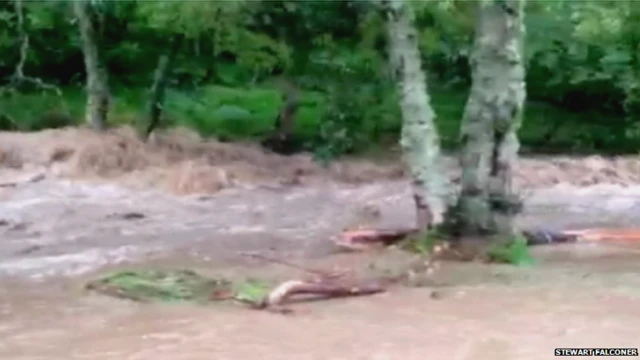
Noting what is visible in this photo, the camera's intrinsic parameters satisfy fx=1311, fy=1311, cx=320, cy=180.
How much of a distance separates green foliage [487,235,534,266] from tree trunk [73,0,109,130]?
1084 centimetres

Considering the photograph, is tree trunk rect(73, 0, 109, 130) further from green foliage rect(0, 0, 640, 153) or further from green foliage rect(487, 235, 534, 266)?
green foliage rect(487, 235, 534, 266)

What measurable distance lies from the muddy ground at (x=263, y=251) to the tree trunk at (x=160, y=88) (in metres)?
0.51

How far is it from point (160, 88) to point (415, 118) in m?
10.1

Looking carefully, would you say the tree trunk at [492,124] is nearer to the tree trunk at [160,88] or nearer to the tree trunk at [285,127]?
the tree trunk at [160,88]

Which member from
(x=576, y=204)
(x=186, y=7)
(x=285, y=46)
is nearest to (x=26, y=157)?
(x=186, y=7)

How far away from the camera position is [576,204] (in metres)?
15.8

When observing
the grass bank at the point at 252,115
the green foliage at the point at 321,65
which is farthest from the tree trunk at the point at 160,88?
the grass bank at the point at 252,115

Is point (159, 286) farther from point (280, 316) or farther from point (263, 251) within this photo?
point (263, 251)

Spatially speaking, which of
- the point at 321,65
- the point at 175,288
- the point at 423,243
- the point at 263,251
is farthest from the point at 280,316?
the point at 321,65

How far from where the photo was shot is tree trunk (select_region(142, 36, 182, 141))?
2055 centimetres

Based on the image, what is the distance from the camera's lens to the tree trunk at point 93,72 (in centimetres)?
2042

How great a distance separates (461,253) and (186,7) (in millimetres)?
10028

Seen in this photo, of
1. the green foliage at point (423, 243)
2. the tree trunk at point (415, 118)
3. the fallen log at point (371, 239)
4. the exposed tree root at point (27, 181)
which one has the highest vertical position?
the tree trunk at point (415, 118)

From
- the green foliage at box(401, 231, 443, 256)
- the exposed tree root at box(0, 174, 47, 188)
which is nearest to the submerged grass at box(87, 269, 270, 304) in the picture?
the green foliage at box(401, 231, 443, 256)
